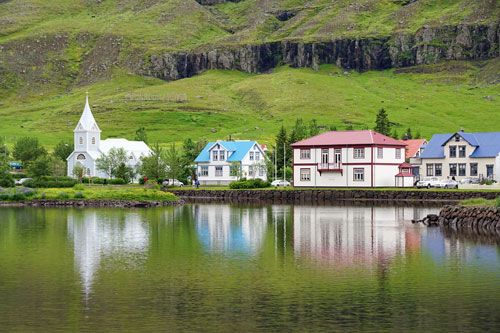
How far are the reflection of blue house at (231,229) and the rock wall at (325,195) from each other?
2442cm

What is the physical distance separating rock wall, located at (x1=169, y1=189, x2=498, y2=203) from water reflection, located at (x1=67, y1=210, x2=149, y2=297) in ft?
120

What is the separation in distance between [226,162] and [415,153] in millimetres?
35750

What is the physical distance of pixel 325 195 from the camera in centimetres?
9694

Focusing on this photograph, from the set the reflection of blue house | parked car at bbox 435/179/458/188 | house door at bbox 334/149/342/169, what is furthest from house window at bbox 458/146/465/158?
the reflection of blue house

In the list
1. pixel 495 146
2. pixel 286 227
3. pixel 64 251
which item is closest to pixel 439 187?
pixel 495 146

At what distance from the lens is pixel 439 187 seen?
100m

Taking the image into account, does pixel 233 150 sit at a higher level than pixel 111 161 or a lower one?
higher

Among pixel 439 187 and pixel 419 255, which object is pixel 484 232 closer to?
pixel 419 255

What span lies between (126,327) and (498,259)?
70.9ft

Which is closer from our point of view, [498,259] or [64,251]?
[498,259]

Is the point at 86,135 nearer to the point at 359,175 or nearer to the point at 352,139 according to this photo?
the point at 352,139

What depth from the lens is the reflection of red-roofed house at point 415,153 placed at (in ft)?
392

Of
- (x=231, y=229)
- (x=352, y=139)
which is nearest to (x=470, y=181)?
(x=352, y=139)

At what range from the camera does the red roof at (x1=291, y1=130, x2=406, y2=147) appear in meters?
104
